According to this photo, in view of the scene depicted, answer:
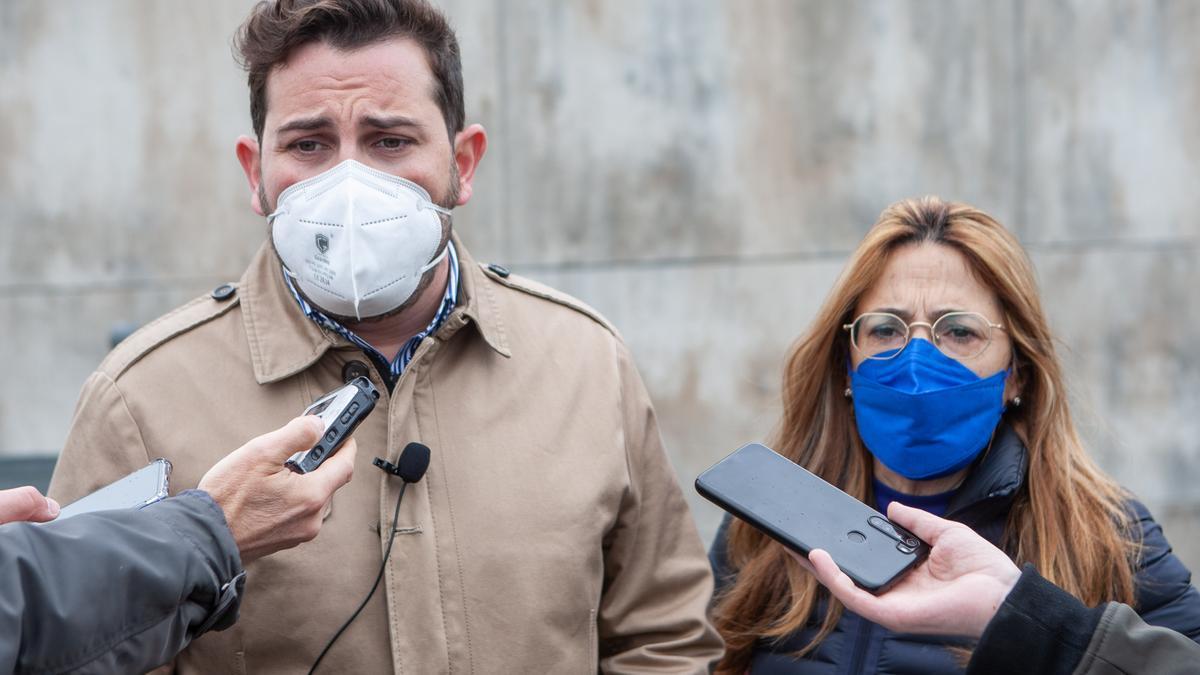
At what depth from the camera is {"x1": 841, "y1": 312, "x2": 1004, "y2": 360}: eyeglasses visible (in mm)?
3008

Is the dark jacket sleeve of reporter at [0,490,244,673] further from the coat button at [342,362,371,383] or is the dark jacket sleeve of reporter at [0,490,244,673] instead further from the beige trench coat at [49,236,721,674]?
the coat button at [342,362,371,383]

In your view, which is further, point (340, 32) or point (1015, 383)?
point (1015, 383)

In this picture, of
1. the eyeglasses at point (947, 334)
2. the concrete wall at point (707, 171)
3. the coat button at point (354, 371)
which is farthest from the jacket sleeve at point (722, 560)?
the concrete wall at point (707, 171)

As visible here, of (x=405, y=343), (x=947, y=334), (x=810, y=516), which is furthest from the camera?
(x=947, y=334)

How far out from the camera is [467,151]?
9.95 ft

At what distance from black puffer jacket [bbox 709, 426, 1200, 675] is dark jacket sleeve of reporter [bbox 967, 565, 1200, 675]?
24.7 inches

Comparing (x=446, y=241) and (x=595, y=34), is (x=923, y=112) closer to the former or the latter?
(x=595, y=34)

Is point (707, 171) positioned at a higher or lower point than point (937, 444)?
higher

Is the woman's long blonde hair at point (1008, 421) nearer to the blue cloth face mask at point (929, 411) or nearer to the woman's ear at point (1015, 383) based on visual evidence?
the woman's ear at point (1015, 383)

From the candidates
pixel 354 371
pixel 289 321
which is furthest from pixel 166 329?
pixel 354 371

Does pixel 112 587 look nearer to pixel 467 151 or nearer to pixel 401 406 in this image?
pixel 401 406

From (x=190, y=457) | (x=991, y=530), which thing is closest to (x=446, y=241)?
(x=190, y=457)

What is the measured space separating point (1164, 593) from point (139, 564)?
2.06 meters

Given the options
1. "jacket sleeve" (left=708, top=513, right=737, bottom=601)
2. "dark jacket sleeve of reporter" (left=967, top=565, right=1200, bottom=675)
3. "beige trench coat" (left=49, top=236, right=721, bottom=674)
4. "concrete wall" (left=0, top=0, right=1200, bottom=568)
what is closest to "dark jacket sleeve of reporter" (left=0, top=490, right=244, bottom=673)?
"beige trench coat" (left=49, top=236, right=721, bottom=674)
